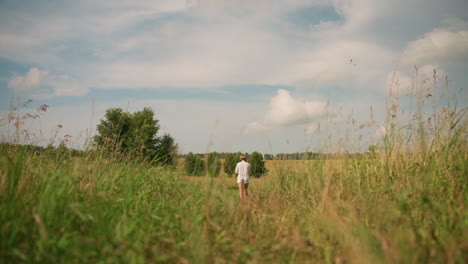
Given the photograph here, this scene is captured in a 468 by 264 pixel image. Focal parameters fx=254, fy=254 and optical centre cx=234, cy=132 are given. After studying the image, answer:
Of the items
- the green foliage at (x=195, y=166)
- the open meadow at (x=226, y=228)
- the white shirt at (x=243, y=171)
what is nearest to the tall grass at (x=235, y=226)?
the open meadow at (x=226, y=228)

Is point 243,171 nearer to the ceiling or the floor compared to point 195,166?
nearer to the floor

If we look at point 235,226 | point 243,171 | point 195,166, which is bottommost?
point 235,226

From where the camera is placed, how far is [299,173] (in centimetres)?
645

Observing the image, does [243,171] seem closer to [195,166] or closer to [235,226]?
[195,166]

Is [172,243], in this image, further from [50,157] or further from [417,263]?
[50,157]

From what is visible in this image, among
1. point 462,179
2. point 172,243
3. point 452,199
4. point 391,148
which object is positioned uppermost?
point 391,148

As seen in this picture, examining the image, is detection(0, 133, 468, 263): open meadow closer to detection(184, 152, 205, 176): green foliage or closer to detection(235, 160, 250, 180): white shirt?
detection(184, 152, 205, 176): green foliage

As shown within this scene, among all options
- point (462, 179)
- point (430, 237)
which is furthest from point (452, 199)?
point (430, 237)

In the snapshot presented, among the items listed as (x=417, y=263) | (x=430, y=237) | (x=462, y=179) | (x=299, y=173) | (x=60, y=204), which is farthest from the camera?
(x=299, y=173)

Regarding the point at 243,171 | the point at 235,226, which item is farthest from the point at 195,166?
the point at 243,171

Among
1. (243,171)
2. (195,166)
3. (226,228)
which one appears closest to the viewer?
(226,228)

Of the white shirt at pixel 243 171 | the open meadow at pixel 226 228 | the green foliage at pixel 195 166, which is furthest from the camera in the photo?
the white shirt at pixel 243 171

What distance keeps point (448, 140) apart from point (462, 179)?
2.84ft

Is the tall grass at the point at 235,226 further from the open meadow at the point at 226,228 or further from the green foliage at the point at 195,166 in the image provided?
the green foliage at the point at 195,166
